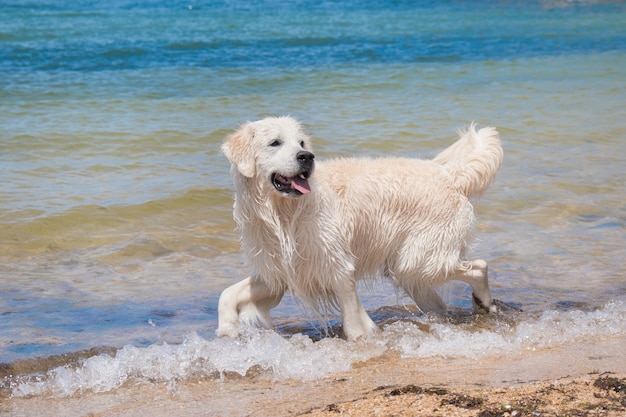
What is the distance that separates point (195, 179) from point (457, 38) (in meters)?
17.8

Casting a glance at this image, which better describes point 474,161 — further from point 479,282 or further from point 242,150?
point 242,150

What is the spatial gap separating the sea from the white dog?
8.8 inches

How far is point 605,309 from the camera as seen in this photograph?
572cm

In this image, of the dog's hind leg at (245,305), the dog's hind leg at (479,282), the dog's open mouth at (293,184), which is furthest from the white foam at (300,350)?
the dog's open mouth at (293,184)

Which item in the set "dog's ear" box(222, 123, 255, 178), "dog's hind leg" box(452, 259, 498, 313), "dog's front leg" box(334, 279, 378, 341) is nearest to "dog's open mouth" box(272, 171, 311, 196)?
"dog's ear" box(222, 123, 255, 178)

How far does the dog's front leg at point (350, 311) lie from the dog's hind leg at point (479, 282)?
2.49 ft

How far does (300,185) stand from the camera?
5.01 metres

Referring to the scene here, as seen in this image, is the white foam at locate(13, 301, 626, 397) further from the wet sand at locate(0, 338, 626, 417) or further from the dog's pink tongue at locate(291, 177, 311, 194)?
the dog's pink tongue at locate(291, 177, 311, 194)

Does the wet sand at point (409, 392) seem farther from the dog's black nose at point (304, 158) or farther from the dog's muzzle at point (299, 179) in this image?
the dog's black nose at point (304, 158)

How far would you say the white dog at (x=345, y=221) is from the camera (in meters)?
5.07

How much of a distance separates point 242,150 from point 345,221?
2.57 feet

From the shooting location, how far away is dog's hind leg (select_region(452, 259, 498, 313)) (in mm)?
5801

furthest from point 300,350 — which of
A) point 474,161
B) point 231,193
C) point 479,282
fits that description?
point 231,193

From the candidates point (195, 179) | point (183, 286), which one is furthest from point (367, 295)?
point (195, 179)
